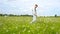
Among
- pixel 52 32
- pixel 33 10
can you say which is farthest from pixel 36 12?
pixel 52 32

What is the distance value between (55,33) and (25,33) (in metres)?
1.09

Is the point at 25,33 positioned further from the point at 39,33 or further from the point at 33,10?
the point at 33,10

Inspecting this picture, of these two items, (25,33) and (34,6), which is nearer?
(25,33)

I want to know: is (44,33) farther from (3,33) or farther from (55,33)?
(3,33)

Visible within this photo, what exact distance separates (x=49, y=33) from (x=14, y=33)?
1.21 m

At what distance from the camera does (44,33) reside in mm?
7586

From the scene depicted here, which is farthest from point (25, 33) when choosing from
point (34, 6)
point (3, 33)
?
point (34, 6)

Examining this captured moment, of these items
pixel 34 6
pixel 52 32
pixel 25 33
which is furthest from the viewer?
pixel 34 6

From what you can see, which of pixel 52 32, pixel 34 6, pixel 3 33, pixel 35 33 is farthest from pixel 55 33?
pixel 34 6

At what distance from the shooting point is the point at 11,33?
7.56 m

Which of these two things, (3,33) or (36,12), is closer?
(3,33)

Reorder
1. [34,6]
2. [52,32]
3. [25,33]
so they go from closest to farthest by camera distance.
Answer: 1. [25,33]
2. [52,32]
3. [34,6]

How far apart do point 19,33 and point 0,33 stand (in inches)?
25.6

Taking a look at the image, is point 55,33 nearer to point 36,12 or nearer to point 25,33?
point 25,33
